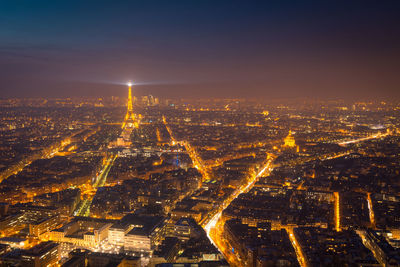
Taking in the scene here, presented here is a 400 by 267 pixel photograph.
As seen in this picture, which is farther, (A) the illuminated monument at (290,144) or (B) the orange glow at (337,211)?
(A) the illuminated monument at (290,144)

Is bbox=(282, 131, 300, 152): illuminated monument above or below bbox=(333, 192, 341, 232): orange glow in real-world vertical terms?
above

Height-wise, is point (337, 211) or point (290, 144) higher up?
point (290, 144)

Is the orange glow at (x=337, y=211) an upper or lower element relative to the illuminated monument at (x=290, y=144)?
lower

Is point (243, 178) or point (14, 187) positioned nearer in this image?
point (14, 187)

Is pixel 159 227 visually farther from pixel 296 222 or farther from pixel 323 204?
pixel 323 204

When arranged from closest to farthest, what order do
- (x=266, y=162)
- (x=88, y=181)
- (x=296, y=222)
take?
1. (x=296, y=222)
2. (x=88, y=181)
3. (x=266, y=162)

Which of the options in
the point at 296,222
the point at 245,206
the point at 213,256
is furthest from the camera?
the point at 245,206

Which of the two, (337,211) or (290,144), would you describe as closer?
(337,211)

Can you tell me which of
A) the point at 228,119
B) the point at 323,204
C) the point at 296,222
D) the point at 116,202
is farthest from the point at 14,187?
the point at 228,119

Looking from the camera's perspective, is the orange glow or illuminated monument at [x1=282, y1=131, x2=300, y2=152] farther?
illuminated monument at [x1=282, y1=131, x2=300, y2=152]

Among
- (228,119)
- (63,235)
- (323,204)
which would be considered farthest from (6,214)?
(228,119)
